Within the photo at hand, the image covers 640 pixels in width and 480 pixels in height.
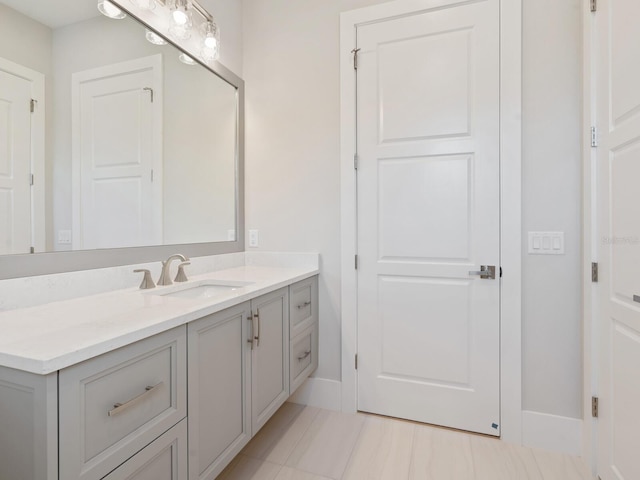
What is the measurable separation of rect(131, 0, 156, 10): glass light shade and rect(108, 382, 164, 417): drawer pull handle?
5.15ft

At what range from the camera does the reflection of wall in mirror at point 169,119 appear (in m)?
1.19

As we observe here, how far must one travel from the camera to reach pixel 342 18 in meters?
2.01

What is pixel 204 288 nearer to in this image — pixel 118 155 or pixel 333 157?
pixel 118 155

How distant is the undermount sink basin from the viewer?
1.56 m

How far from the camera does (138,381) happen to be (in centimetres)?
91

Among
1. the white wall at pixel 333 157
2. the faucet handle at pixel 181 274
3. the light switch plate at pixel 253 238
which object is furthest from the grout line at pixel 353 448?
the light switch plate at pixel 253 238

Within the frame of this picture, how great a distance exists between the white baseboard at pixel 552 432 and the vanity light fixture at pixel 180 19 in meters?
2.59

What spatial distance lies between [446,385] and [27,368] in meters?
1.84

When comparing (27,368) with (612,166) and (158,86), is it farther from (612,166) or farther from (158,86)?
(612,166)

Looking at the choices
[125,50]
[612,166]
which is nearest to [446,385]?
[612,166]

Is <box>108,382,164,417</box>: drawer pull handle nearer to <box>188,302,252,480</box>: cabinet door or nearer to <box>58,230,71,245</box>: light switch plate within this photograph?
<box>188,302,252,480</box>: cabinet door

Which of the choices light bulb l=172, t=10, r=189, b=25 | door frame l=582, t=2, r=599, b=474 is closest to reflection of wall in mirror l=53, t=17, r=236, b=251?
light bulb l=172, t=10, r=189, b=25

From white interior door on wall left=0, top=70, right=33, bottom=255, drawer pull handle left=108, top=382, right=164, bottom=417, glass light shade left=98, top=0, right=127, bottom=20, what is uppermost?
glass light shade left=98, top=0, right=127, bottom=20

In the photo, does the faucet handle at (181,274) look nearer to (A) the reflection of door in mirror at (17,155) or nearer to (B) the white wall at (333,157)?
(A) the reflection of door in mirror at (17,155)
